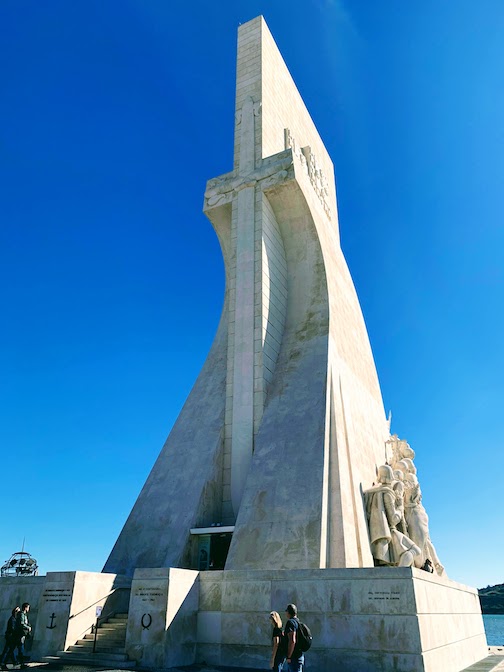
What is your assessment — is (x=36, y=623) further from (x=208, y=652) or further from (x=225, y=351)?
(x=225, y=351)

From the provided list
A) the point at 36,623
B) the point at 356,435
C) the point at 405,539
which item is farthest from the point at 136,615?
the point at 356,435

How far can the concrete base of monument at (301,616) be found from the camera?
7.05m

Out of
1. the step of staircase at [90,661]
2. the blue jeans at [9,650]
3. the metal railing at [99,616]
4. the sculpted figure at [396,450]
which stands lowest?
the step of staircase at [90,661]

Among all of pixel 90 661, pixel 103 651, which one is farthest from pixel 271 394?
pixel 90 661

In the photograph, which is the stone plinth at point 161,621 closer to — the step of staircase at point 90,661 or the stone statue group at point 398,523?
the step of staircase at point 90,661

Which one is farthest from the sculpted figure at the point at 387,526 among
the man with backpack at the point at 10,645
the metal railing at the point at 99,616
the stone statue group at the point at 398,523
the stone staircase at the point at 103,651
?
the man with backpack at the point at 10,645

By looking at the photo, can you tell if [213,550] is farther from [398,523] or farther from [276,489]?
[398,523]

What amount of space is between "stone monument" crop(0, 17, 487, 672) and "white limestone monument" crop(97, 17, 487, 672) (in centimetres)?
3

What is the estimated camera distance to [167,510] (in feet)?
36.9

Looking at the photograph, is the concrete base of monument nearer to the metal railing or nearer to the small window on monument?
the metal railing

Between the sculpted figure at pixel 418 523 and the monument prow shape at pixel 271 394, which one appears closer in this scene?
the monument prow shape at pixel 271 394

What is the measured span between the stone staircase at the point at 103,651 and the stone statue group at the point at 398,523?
451cm

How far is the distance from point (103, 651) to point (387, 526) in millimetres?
5128

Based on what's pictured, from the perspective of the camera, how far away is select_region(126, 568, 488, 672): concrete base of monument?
7055 millimetres
